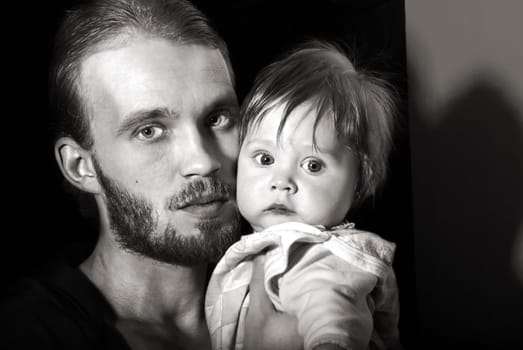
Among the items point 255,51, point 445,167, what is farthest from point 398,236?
point 255,51

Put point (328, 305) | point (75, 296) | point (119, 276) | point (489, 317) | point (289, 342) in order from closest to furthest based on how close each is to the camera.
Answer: point (328, 305) < point (289, 342) < point (75, 296) < point (119, 276) < point (489, 317)

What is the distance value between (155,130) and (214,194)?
194 millimetres

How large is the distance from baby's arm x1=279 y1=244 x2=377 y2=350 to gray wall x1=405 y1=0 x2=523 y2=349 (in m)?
0.77

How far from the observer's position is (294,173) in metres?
1.23

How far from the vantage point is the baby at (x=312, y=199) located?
116 centimetres

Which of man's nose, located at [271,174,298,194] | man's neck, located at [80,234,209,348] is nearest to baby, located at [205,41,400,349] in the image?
man's nose, located at [271,174,298,194]

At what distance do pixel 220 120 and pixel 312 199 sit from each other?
0.32 metres

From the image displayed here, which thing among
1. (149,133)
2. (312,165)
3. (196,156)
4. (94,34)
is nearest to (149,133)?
(149,133)

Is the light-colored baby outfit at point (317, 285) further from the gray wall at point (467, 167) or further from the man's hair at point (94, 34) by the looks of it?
the gray wall at point (467, 167)

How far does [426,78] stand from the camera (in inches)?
75.0

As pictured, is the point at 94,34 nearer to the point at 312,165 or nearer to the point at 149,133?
the point at 149,133

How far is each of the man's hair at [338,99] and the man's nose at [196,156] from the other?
9 centimetres

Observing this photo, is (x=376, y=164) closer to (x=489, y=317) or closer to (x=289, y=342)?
(x=289, y=342)

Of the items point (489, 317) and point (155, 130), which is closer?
point (155, 130)
